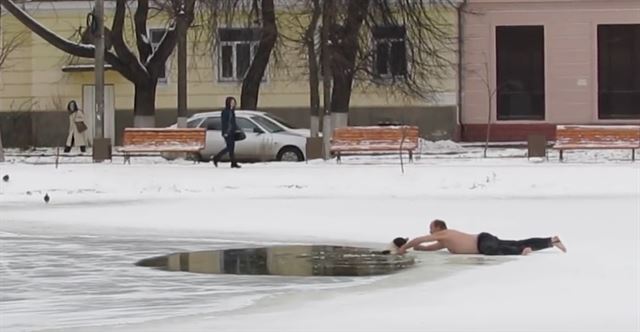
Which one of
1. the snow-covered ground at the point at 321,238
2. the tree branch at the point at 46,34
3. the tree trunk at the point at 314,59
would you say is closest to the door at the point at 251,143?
the tree trunk at the point at 314,59

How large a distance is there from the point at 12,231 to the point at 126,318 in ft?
28.9

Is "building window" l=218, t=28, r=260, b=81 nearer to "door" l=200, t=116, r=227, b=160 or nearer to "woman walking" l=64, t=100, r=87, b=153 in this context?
"door" l=200, t=116, r=227, b=160

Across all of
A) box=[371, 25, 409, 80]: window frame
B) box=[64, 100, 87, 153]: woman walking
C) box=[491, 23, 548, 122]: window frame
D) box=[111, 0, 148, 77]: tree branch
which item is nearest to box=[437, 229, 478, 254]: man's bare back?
box=[371, 25, 409, 80]: window frame

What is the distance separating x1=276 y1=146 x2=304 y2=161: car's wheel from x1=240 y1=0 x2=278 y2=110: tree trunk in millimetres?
3593

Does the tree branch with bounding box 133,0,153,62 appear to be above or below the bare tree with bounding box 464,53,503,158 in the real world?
above

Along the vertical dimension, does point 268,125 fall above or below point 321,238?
above

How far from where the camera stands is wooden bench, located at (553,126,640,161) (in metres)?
31.6

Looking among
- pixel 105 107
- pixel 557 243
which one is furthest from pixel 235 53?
pixel 557 243

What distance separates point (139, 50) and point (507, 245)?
1011 inches

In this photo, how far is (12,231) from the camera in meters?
20.0

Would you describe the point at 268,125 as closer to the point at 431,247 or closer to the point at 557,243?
the point at 431,247

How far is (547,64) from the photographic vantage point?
4541 cm

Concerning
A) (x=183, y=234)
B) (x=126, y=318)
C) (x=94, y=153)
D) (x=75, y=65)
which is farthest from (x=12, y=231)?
(x=75, y=65)

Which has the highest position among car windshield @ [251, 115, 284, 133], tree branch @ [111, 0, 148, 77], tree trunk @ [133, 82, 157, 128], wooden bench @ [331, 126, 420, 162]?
tree branch @ [111, 0, 148, 77]
